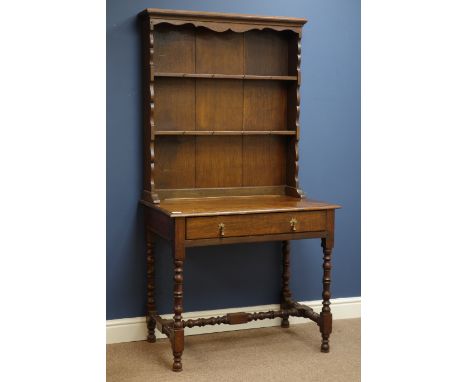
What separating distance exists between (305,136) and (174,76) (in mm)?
987

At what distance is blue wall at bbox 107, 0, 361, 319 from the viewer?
12.4ft

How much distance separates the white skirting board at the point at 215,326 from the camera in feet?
12.6

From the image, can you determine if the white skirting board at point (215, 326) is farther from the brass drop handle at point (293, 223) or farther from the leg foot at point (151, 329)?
the brass drop handle at point (293, 223)

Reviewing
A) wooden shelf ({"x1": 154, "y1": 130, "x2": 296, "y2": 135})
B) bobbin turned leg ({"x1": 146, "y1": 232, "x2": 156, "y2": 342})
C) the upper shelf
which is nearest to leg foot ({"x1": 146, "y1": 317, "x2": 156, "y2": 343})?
bobbin turned leg ({"x1": 146, "y1": 232, "x2": 156, "y2": 342})

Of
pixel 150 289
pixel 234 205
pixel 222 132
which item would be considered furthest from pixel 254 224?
pixel 150 289

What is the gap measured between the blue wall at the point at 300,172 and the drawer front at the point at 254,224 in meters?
0.64

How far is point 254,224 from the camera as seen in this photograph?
3.42 m

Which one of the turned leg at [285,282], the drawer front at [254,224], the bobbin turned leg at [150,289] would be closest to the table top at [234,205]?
the drawer front at [254,224]

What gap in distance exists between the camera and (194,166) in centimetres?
393

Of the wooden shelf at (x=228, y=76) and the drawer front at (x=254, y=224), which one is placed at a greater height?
the wooden shelf at (x=228, y=76)

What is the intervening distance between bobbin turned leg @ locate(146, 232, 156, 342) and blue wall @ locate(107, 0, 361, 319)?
7cm

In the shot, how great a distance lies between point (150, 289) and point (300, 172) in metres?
1.23

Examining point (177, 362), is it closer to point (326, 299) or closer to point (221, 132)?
point (326, 299)

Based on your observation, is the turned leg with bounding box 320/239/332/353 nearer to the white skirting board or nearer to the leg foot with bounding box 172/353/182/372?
the white skirting board
